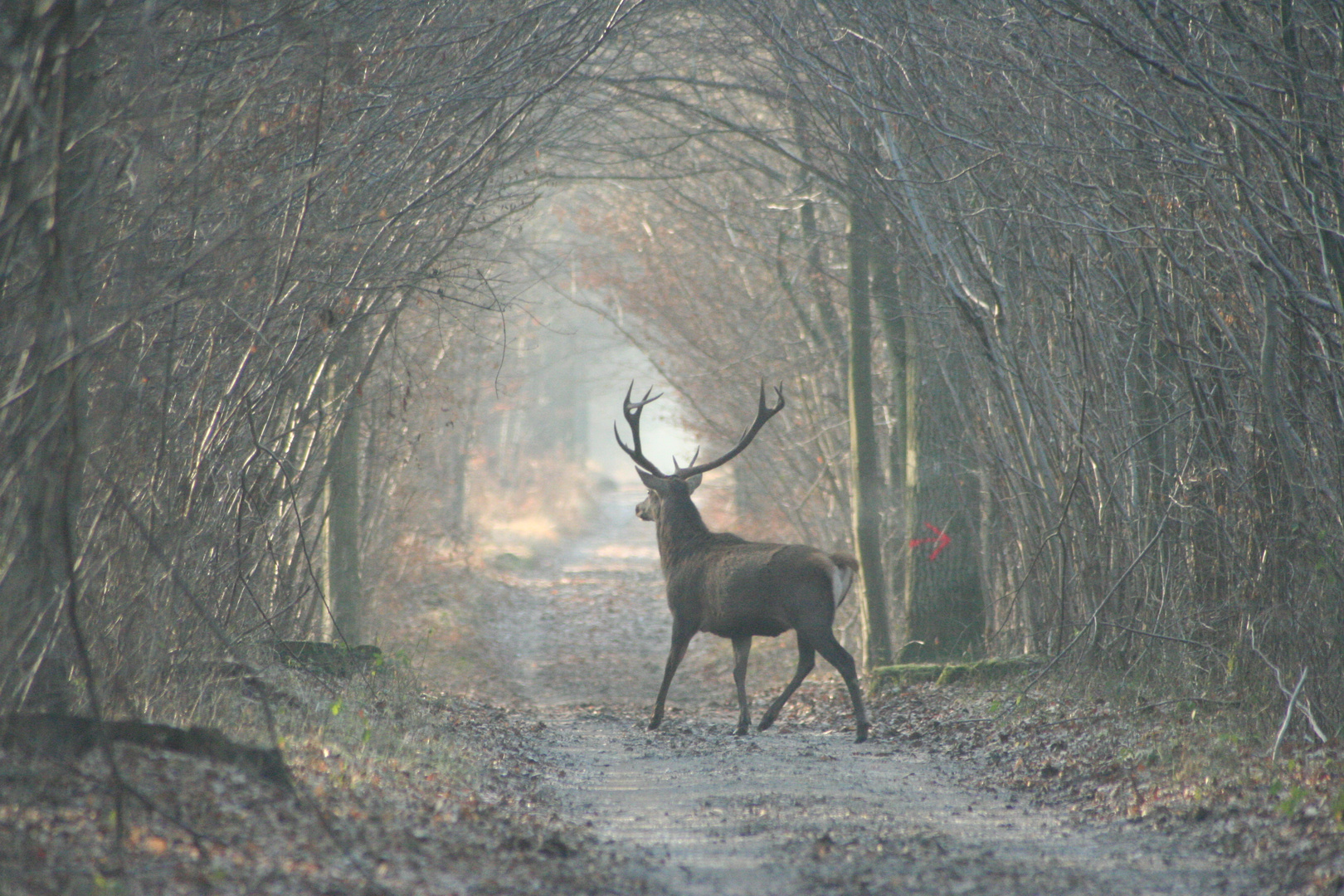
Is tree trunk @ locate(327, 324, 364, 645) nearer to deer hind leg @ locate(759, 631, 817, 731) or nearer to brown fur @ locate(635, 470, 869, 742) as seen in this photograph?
brown fur @ locate(635, 470, 869, 742)

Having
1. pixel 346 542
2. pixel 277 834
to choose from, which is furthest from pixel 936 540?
pixel 277 834

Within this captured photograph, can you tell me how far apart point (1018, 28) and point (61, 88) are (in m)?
5.33

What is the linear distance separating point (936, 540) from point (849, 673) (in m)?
2.77

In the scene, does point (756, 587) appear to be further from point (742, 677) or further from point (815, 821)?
point (815, 821)

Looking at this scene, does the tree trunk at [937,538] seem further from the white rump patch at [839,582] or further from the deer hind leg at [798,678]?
the white rump patch at [839,582]

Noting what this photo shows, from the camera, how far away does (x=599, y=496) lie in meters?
45.4

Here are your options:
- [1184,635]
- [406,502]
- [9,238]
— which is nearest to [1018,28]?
[1184,635]

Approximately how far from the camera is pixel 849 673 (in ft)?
26.6

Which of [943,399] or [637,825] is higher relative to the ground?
[943,399]

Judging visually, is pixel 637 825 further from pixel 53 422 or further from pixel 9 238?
pixel 9 238

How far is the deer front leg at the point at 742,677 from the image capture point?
840 centimetres

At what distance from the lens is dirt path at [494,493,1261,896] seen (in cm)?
421

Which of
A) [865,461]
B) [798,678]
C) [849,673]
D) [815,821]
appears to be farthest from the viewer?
[865,461]

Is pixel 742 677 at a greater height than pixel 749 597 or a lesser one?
lesser
